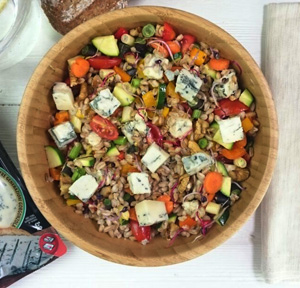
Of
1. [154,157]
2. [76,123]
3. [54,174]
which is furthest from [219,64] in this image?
[54,174]

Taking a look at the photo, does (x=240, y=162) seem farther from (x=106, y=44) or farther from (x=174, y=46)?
(x=106, y=44)

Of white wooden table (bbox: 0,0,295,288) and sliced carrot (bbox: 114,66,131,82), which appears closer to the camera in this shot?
sliced carrot (bbox: 114,66,131,82)

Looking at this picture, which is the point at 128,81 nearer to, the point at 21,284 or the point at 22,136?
the point at 22,136

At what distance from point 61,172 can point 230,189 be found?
0.41 meters

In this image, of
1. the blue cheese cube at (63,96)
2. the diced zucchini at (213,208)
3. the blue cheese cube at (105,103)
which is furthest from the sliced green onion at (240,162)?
the blue cheese cube at (63,96)

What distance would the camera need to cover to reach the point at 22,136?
45.1 inches

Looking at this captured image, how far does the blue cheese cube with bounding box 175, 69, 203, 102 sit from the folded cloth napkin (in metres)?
0.26

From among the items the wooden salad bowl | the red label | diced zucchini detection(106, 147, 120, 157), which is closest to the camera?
the wooden salad bowl

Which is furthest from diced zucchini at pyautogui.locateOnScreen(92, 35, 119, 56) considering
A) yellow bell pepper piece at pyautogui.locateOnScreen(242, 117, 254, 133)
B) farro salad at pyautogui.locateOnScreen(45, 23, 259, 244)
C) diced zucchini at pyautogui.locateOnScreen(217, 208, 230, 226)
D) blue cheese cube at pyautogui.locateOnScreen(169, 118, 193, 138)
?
diced zucchini at pyautogui.locateOnScreen(217, 208, 230, 226)

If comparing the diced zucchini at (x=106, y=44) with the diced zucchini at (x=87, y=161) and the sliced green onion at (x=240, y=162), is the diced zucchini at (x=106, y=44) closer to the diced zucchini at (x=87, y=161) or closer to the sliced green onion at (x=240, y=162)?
the diced zucchini at (x=87, y=161)

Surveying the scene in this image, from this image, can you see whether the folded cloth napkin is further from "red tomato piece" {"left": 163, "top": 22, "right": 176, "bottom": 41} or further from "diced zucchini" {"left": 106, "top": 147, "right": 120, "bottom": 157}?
"diced zucchini" {"left": 106, "top": 147, "right": 120, "bottom": 157}

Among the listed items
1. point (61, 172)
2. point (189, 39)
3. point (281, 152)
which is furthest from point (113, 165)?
point (281, 152)

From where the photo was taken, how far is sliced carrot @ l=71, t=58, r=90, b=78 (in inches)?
47.5

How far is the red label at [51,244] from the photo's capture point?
1.35 m
